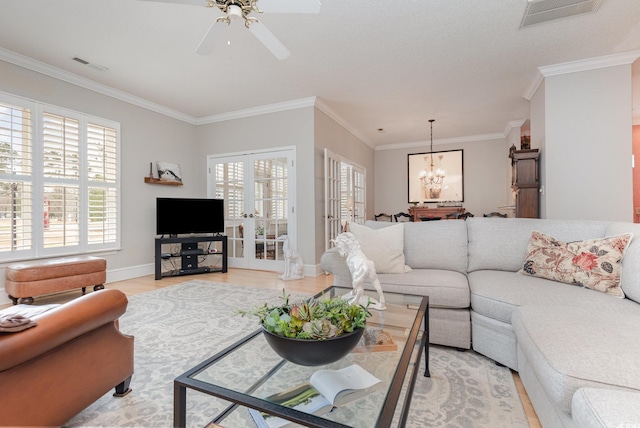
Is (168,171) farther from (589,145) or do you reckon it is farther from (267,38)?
(589,145)

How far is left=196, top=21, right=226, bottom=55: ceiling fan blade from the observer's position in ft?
6.63

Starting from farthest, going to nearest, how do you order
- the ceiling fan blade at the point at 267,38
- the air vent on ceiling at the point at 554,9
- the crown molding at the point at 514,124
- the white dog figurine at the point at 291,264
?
the crown molding at the point at 514,124 < the white dog figurine at the point at 291,264 < the air vent on ceiling at the point at 554,9 < the ceiling fan blade at the point at 267,38

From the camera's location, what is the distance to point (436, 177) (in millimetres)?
6922

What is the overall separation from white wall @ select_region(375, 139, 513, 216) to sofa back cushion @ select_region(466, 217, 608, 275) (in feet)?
14.2

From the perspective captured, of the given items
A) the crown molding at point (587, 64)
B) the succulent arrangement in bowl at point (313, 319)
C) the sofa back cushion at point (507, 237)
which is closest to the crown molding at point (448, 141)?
the crown molding at point (587, 64)

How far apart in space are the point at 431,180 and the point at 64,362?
696 centimetres

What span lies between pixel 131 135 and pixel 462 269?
4.76 metres

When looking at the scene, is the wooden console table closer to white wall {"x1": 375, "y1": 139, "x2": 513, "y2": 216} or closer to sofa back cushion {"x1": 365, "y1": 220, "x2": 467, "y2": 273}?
white wall {"x1": 375, "y1": 139, "x2": 513, "y2": 216}

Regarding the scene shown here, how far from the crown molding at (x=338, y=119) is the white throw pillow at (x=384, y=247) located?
2692mm

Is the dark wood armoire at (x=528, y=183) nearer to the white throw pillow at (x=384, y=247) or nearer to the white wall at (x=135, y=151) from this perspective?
→ the white throw pillow at (x=384, y=247)

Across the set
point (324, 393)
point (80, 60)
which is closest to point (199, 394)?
point (324, 393)

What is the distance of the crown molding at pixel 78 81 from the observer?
3.16 metres

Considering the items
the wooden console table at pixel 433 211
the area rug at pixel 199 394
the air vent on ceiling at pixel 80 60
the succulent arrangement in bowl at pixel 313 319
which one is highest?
the air vent on ceiling at pixel 80 60

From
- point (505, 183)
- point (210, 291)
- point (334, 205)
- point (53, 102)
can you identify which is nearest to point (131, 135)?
point (53, 102)
